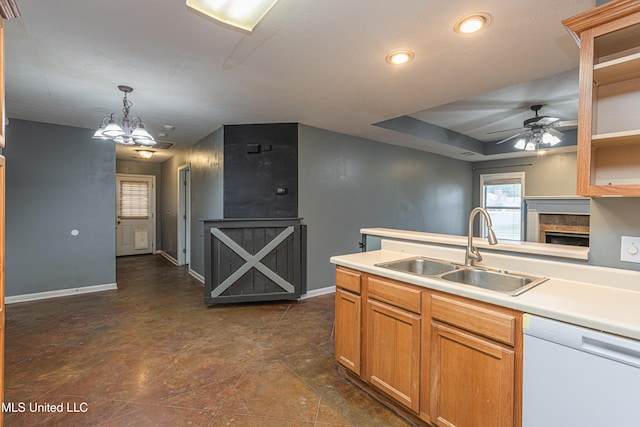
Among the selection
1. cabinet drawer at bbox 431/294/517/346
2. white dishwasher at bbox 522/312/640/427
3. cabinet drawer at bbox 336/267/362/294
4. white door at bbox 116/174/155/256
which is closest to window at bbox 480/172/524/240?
cabinet drawer at bbox 336/267/362/294

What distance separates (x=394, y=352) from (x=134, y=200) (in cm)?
776

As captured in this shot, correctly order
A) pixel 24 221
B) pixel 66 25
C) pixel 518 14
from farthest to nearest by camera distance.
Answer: pixel 24 221 → pixel 66 25 → pixel 518 14

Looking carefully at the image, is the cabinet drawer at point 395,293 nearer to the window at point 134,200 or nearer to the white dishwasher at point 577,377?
the white dishwasher at point 577,377

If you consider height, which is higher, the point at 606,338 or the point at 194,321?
the point at 606,338

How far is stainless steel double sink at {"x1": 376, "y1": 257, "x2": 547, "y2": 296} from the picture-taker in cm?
168

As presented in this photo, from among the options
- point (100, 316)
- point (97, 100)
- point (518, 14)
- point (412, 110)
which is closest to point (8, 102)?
point (97, 100)

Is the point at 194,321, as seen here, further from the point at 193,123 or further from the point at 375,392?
the point at 193,123

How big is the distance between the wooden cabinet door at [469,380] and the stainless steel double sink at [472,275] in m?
0.29

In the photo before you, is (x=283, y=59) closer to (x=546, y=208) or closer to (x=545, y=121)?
(x=545, y=121)

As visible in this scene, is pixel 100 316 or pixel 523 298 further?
pixel 100 316

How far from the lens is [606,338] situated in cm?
108

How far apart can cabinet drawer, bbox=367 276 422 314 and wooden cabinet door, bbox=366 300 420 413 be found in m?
0.04

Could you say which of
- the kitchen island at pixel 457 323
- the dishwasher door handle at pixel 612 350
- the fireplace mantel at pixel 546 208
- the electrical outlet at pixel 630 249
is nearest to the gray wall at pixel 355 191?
the fireplace mantel at pixel 546 208

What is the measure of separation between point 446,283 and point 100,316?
3856mm
